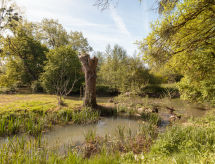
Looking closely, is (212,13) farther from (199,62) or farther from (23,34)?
(23,34)

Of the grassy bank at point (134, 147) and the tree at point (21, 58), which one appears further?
the tree at point (21, 58)

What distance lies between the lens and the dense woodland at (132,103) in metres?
3.27

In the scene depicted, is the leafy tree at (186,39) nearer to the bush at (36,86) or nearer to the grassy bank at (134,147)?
the grassy bank at (134,147)

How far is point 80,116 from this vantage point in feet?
22.7

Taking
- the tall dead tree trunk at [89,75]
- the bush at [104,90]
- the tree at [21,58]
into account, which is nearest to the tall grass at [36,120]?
the tall dead tree trunk at [89,75]

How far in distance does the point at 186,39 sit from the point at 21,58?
2081 cm

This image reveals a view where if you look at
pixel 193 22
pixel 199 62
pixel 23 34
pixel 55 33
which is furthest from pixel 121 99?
pixel 55 33

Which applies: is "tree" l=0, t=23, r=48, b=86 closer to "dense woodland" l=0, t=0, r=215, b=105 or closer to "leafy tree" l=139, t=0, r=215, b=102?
"dense woodland" l=0, t=0, r=215, b=105

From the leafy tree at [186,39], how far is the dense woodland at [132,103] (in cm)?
3

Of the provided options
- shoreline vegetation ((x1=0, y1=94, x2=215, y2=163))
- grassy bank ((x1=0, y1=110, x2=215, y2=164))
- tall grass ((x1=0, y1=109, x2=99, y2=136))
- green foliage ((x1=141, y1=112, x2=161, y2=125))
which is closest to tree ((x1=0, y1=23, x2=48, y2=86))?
tall grass ((x1=0, y1=109, x2=99, y2=136))

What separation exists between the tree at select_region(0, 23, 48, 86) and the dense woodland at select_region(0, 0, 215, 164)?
12 cm

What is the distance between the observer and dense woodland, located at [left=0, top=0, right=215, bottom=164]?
3270mm

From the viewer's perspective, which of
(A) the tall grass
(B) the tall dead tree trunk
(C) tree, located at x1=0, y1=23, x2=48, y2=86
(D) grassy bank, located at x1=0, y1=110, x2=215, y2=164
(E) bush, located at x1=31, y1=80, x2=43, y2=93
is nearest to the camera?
(D) grassy bank, located at x1=0, y1=110, x2=215, y2=164

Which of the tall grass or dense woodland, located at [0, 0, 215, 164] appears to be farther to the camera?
the tall grass
